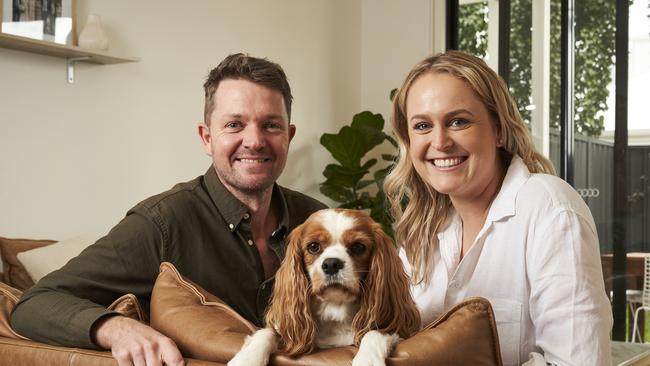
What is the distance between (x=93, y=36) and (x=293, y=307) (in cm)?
326

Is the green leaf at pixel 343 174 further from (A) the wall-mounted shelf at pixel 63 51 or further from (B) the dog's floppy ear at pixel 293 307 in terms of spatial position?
(B) the dog's floppy ear at pixel 293 307

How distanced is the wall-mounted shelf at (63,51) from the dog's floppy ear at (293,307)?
2788 millimetres

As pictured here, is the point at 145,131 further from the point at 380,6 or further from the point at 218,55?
the point at 380,6

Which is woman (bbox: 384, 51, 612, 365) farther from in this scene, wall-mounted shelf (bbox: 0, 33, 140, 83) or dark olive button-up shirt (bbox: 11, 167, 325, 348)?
wall-mounted shelf (bbox: 0, 33, 140, 83)

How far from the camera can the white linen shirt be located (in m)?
1.73

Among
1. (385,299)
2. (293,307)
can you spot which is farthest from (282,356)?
(385,299)

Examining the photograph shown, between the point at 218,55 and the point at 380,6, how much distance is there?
7.54 ft

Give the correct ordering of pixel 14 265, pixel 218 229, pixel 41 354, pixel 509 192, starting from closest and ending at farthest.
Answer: pixel 41 354, pixel 509 192, pixel 218 229, pixel 14 265

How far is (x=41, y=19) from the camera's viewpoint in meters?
4.33

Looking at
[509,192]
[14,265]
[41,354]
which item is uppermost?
[509,192]

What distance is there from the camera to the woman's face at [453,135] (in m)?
2.10

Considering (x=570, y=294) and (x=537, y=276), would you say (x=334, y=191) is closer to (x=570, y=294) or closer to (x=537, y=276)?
(x=537, y=276)

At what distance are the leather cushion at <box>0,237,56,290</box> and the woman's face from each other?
2476mm

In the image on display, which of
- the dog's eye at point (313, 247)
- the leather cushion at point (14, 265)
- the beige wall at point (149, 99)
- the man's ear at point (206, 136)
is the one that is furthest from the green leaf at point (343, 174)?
the dog's eye at point (313, 247)
